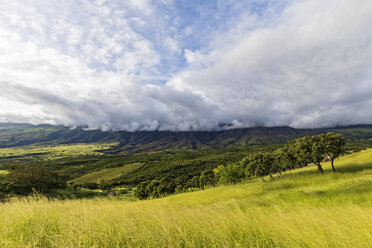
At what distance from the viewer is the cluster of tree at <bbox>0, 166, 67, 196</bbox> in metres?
34.2

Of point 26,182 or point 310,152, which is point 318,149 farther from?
point 26,182

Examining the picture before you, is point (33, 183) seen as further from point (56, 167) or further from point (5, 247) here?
point (56, 167)

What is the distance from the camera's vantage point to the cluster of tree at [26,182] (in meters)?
34.2

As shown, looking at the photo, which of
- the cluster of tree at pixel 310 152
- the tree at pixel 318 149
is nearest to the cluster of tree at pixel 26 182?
the cluster of tree at pixel 310 152

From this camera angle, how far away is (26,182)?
3750 centimetres

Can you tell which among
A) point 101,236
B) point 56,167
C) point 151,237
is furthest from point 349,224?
point 56,167

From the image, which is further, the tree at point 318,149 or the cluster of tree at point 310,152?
the tree at point 318,149

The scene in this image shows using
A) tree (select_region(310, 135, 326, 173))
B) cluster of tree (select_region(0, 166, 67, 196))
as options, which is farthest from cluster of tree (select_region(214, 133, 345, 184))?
cluster of tree (select_region(0, 166, 67, 196))

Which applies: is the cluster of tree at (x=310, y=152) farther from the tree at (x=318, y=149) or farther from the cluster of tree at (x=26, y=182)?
the cluster of tree at (x=26, y=182)

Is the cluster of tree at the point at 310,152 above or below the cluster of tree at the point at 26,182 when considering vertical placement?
above

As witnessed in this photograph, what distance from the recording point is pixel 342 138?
92.1 feet

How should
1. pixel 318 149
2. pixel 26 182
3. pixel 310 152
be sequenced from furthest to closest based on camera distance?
pixel 26 182 → pixel 310 152 → pixel 318 149

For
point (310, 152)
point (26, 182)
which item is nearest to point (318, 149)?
point (310, 152)

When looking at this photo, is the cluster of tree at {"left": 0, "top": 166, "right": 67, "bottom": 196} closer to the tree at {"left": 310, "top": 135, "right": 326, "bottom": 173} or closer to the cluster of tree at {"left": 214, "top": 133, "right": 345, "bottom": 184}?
the cluster of tree at {"left": 214, "top": 133, "right": 345, "bottom": 184}
